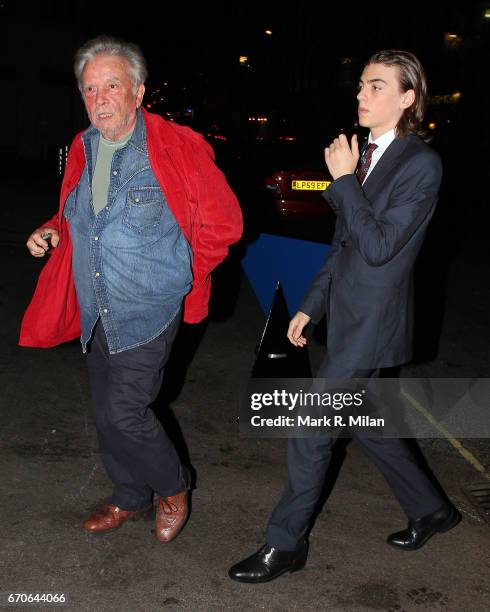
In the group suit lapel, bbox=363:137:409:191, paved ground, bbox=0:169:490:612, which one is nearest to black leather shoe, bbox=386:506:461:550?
paved ground, bbox=0:169:490:612

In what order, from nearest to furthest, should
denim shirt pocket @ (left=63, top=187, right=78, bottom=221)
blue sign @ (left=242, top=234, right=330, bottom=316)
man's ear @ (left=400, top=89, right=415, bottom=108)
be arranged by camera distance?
man's ear @ (left=400, top=89, right=415, bottom=108) < denim shirt pocket @ (left=63, top=187, right=78, bottom=221) < blue sign @ (left=242, top=234, right=330, bottom=316)

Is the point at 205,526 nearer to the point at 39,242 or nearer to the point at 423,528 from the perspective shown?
the point at 423,528

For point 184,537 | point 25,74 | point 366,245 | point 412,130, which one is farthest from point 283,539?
point 25,74

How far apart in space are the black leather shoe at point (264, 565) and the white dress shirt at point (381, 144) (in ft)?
5.17

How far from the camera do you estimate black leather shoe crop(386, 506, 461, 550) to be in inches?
123

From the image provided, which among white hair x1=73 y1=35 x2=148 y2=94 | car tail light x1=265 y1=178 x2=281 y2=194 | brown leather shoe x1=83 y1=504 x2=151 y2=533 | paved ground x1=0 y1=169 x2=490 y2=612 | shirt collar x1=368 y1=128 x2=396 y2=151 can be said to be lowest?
paved ground x1=0 y1=169 x2=490 y2=612

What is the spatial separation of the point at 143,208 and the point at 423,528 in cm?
187

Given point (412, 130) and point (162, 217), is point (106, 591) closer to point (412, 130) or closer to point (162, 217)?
point (162, 217)

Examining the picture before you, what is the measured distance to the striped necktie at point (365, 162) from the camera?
279 cm

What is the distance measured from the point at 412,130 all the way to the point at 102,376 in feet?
5.48

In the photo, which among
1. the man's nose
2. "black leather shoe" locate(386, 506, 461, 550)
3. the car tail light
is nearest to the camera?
the man's nose

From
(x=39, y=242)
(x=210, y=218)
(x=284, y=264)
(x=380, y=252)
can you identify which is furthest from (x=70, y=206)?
(x=284, y=264)

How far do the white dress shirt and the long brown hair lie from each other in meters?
0.03

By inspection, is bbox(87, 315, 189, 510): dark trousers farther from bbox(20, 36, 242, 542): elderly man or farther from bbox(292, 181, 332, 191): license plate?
bbox(292, 181, 332, 191): license plate
